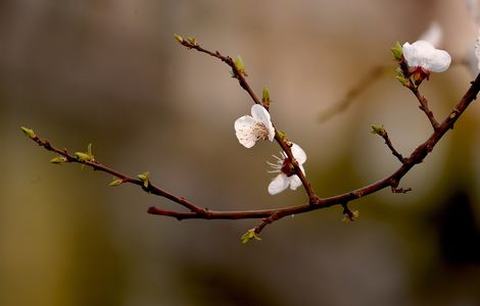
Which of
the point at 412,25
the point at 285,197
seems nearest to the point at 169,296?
the point at 285,197

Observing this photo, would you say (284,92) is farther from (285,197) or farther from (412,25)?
(412,25)

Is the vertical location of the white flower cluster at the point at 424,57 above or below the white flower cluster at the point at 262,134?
above

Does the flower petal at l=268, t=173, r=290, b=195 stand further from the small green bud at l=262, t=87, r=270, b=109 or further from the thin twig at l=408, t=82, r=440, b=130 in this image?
the thin twig at l=408, t=82, r=440, b=130

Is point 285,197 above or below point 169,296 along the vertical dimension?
above

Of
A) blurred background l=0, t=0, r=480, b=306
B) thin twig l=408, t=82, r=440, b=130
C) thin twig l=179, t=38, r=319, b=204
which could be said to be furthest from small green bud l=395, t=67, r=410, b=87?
blurred background l=0, t=0, r=480, b=306

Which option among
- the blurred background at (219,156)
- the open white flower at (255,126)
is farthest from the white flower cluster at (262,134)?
the blurred background at (219,156)

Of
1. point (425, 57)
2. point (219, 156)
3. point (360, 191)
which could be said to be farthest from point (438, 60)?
point (219, 156)

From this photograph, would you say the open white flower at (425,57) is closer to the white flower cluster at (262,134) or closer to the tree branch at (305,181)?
the tree branch at (305,181)
